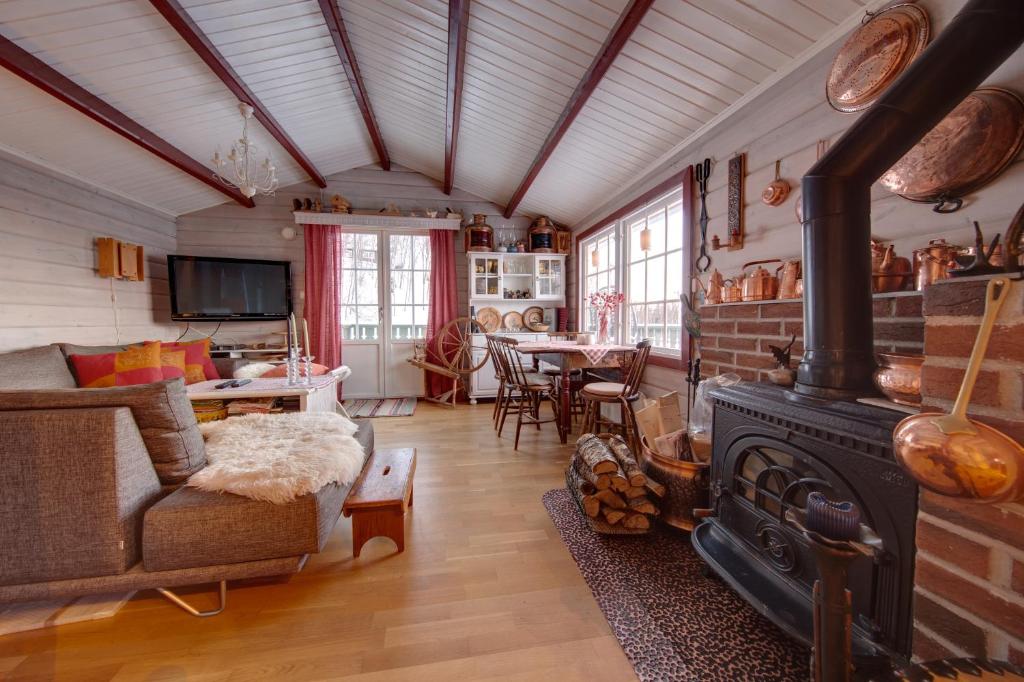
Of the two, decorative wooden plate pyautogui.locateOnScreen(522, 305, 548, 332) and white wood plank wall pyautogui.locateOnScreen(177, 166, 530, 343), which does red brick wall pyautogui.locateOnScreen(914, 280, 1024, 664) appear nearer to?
decorative wooden plate pyautogui.locateOnScreen(522, 305, 548, 332)

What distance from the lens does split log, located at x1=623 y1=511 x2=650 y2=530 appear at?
5.94ft

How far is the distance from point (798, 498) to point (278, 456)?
77.2 inches

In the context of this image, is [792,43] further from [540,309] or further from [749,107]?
[540,309]

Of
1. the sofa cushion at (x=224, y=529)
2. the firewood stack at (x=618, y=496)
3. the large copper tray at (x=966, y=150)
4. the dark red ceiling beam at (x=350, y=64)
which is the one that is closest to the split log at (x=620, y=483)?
the firewood stack at (x=618, y=496)

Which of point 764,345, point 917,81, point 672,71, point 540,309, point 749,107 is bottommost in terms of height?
point 764,345

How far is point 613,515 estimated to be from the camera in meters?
1.82

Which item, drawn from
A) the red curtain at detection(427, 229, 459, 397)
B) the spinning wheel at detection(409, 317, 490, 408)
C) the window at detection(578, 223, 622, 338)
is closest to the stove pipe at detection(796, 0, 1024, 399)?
the window at detection(578, 223, 622, 338)

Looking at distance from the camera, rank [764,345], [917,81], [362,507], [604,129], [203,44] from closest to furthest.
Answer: [917,81]
[362,507]
[764,345]
[203,44]
[604,129]

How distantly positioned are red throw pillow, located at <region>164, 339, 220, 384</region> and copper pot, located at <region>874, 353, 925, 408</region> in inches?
185


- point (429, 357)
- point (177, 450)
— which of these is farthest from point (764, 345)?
point (429, 357)

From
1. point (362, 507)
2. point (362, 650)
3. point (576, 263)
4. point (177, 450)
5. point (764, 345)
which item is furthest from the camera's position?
point (576, 263)

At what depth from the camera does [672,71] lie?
2.08m

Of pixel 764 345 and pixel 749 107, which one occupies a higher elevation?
pixel 749 107

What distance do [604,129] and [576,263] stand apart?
2108 mm
